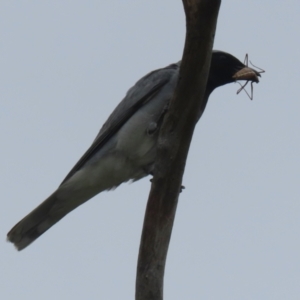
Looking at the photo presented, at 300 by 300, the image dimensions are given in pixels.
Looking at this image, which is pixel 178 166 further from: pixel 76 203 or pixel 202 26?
pixel 76 203

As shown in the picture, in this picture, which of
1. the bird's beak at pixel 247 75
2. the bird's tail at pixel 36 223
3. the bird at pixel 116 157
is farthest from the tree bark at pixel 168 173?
the bird's tail at pixel 36 223

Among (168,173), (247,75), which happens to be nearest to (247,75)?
(247,75)

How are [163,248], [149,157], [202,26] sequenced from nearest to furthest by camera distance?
[202,26], [163,248], [149,157]

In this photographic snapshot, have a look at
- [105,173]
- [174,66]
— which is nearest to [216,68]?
[174,66]

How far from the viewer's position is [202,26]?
16.4 feet

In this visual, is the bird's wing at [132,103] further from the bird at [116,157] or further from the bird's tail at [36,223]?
the bird's tail at [36,223]

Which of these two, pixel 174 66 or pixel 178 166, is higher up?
pixel 174 66

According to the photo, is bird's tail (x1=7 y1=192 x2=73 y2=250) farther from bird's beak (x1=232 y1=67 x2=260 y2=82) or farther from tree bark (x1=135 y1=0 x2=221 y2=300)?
tree bark (x1=135 y1=0 x2=221 y2=300)

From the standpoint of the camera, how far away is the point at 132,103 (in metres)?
7.61

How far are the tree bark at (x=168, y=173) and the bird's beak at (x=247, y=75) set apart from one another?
7.42 feet

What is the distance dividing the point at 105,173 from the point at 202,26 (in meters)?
2.87

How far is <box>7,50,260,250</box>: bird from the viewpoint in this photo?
746 centimetres

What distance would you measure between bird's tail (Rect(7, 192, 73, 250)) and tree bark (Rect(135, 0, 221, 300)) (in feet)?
7.90

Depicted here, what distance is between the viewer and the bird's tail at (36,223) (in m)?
7.61
